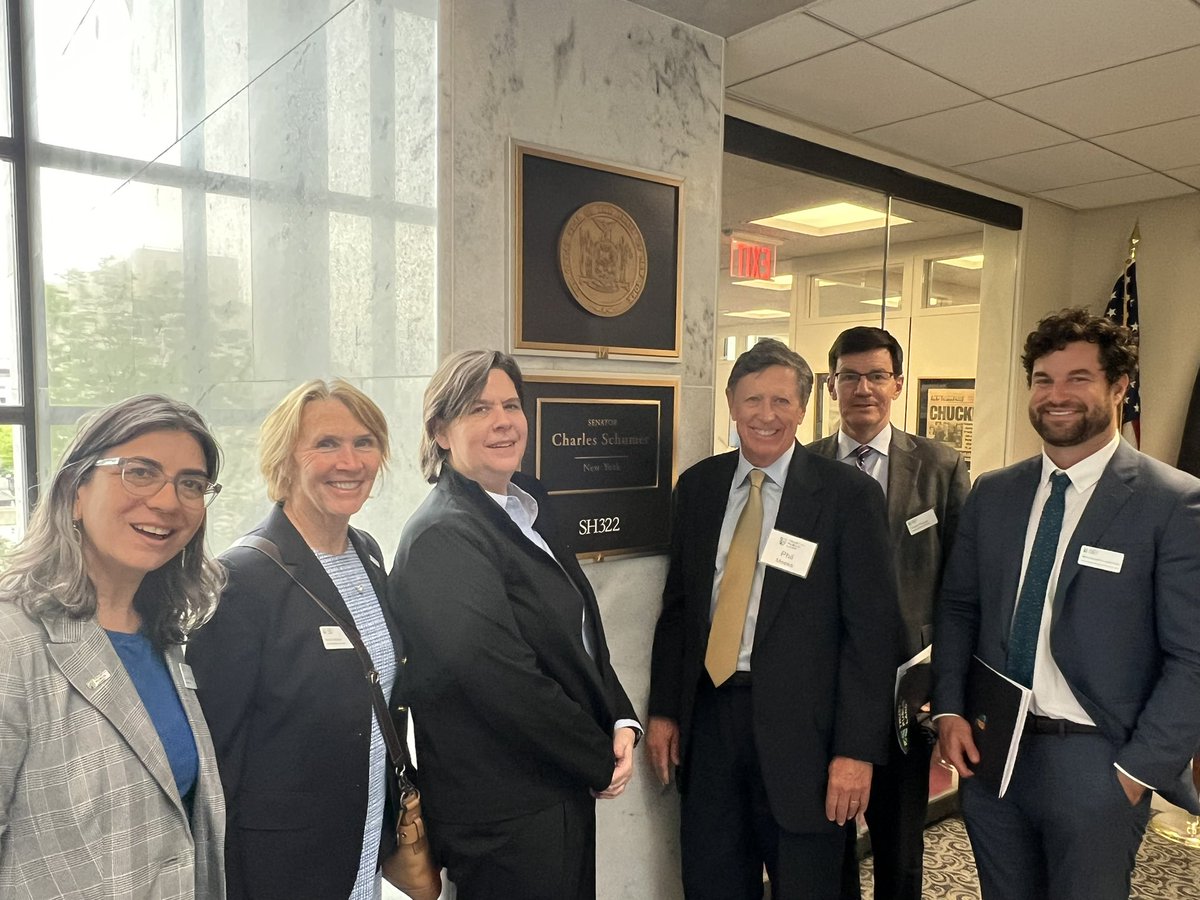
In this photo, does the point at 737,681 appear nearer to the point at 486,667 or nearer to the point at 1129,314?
the point at 486,667

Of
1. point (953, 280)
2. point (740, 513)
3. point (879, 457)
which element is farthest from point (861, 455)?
point (953, 280)

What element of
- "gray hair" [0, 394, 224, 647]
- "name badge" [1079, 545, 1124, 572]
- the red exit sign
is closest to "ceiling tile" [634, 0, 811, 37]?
the red exit sign

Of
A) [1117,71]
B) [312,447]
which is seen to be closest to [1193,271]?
[1117,71]

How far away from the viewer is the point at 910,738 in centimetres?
220

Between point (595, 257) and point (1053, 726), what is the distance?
1571 millimetres

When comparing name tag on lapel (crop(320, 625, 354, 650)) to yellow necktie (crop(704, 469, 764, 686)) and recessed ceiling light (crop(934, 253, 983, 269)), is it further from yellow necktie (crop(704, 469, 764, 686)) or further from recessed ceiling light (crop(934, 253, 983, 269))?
recessed ceiling light (crop(934, 253, 983, 269))

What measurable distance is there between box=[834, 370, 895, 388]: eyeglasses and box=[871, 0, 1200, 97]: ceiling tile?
96cm

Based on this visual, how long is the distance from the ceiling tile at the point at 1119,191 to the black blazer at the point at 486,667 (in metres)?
3.54

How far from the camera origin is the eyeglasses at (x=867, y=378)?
2316mm

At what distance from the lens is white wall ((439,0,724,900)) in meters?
1.80

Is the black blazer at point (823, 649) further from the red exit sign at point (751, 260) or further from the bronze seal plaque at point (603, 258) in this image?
the red exit sign at point (751, 260)

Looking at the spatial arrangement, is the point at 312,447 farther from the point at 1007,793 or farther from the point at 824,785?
the point at 1007,793

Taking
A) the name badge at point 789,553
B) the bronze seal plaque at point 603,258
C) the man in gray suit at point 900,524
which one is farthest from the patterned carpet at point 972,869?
the bronze seal plaque at point 603,258

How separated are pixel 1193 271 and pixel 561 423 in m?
3.57
